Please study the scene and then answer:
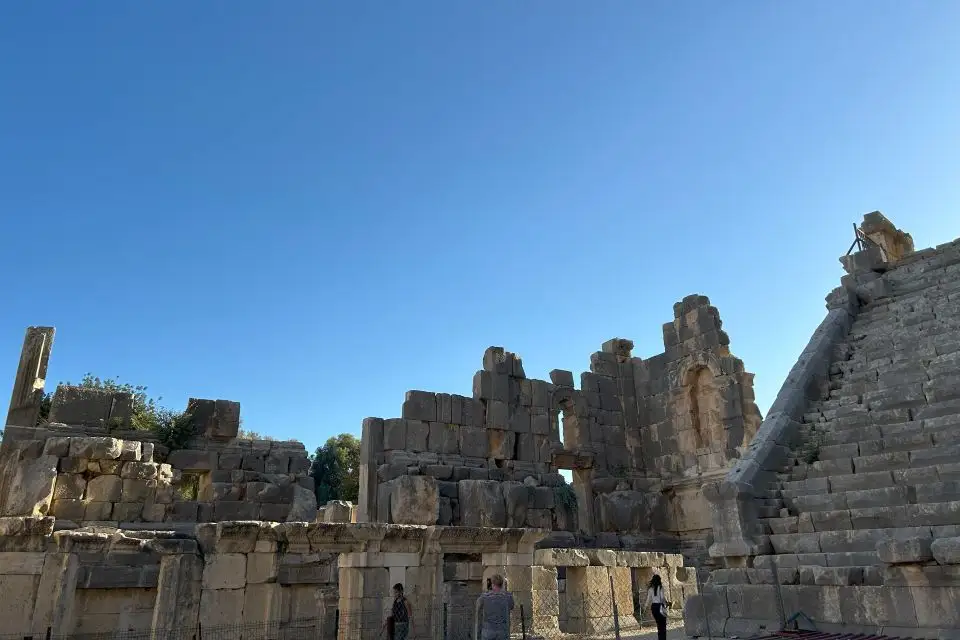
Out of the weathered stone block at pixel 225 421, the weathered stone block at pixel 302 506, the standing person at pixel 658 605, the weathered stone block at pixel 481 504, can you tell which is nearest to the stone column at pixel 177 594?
the standing person at pixel 658 605

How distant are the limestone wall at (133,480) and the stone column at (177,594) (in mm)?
5104

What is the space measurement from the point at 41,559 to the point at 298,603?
3.57m

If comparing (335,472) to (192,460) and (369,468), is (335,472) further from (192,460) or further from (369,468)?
(369,468)

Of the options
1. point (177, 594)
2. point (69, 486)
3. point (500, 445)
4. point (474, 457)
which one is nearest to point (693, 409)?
point (500, 445)

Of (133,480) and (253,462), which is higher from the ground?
(253,462)

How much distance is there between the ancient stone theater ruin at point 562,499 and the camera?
7961 millimetres

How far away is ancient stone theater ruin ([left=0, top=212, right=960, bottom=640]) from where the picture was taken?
796 cm

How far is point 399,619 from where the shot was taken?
891cm

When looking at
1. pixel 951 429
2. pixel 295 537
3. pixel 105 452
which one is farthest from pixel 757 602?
pixel 105 452

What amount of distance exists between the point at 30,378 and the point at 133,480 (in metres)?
3.25

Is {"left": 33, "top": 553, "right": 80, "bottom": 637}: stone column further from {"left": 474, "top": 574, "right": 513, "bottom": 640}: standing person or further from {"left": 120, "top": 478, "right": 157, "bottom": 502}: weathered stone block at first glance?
{"left": 474, "top": 574, "right": 513, "bottom": 640}: standing person

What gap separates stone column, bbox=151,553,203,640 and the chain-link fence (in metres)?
0.09

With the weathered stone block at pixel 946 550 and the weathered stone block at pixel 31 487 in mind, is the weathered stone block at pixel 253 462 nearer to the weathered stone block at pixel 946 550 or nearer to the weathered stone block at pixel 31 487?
the weathered stone block at pixel 31 487

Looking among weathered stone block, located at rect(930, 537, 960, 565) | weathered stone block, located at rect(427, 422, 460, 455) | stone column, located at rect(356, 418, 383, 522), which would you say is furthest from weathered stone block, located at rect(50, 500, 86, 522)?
weathered stone block, located at rect(930, 537, 960, 565)
